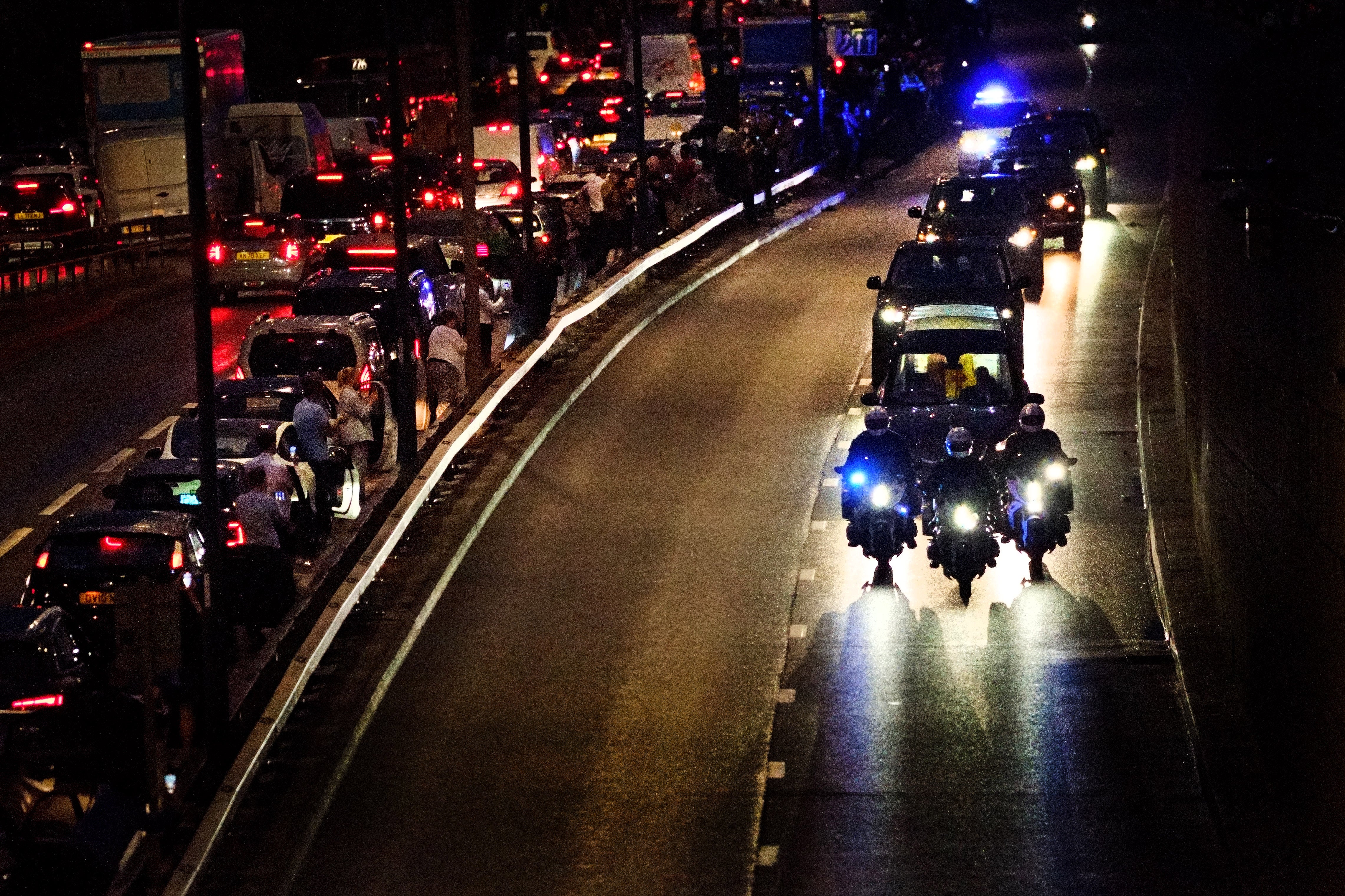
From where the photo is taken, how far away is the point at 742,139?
135 ft

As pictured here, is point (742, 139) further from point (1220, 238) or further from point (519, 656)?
point (519, 656)

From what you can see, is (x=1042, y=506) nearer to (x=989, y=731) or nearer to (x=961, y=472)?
(x=961, y=472)

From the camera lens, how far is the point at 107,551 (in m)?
16.2

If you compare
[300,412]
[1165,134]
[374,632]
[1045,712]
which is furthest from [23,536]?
[1165,134]

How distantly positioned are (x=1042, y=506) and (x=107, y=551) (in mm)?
7985

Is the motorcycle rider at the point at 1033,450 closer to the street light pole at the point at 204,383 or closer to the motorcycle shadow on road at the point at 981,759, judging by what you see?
the motorcycle shadow on road at the point at 981,759

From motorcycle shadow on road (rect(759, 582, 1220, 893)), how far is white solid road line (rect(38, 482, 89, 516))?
354 inches

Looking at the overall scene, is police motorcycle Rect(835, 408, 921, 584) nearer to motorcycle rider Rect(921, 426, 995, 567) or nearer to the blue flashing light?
motorcycle rider Rect(921, 426, 995, 567)

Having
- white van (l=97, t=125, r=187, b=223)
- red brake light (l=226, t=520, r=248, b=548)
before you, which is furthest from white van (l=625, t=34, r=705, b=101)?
red brake light (l=226, t=520, r=248, b=548)

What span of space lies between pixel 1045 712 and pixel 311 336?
35.0 feet

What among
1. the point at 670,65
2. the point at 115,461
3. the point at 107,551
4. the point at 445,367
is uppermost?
the point at 670,65

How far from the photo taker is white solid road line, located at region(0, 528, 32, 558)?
20.2 metres

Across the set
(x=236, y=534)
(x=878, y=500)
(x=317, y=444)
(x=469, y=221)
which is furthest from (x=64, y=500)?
(x=878, y=500)

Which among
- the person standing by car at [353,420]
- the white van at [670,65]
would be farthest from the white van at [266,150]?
the white van at [670,65]
